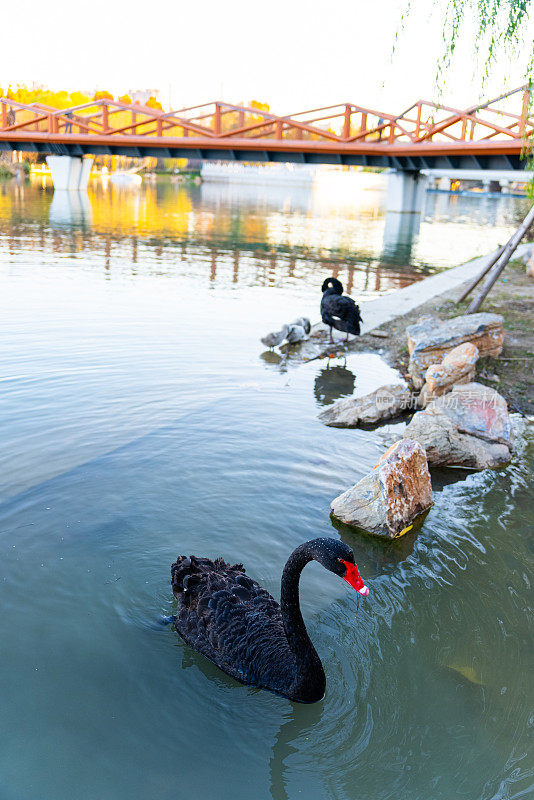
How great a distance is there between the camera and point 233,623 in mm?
4148

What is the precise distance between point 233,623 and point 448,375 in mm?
5652

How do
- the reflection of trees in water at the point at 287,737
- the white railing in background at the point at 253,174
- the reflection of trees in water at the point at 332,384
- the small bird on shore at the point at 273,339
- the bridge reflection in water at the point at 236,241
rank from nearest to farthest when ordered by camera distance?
1. the reflection of trees in water at the point at 287,737
2. the reflection of trees in water at the point at 332,384
3. the small bird on shore at the point at 273,339
4. the bridge reflection in water at the point at 236,241
5. the white railing in background at the point at 253,174

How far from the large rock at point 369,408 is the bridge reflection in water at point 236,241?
9468 millimetres

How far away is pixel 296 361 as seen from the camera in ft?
36.4

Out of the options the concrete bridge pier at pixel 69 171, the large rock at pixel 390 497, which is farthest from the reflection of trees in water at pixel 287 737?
the concrete bridge pier at pixel 69 171

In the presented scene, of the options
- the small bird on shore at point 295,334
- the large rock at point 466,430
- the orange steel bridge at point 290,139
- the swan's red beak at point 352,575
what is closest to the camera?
the swan's red beak at point 352,575

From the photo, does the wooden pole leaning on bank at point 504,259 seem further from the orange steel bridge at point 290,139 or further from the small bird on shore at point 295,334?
the orange steel bridge at point 290,139

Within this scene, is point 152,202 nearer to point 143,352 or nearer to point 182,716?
point 143,352

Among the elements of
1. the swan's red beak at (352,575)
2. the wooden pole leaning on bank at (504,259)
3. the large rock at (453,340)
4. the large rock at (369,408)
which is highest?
the wooden pole leaning on bank at (504,259)

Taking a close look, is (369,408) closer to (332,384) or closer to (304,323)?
(332,384)

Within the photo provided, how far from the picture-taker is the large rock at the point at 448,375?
8.80 m

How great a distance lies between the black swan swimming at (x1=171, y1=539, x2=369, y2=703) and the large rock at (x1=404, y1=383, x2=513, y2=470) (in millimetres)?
3414

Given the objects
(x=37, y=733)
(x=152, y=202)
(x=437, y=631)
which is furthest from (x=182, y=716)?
(x=152, y=202)

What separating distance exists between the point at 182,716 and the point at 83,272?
15613 mm
